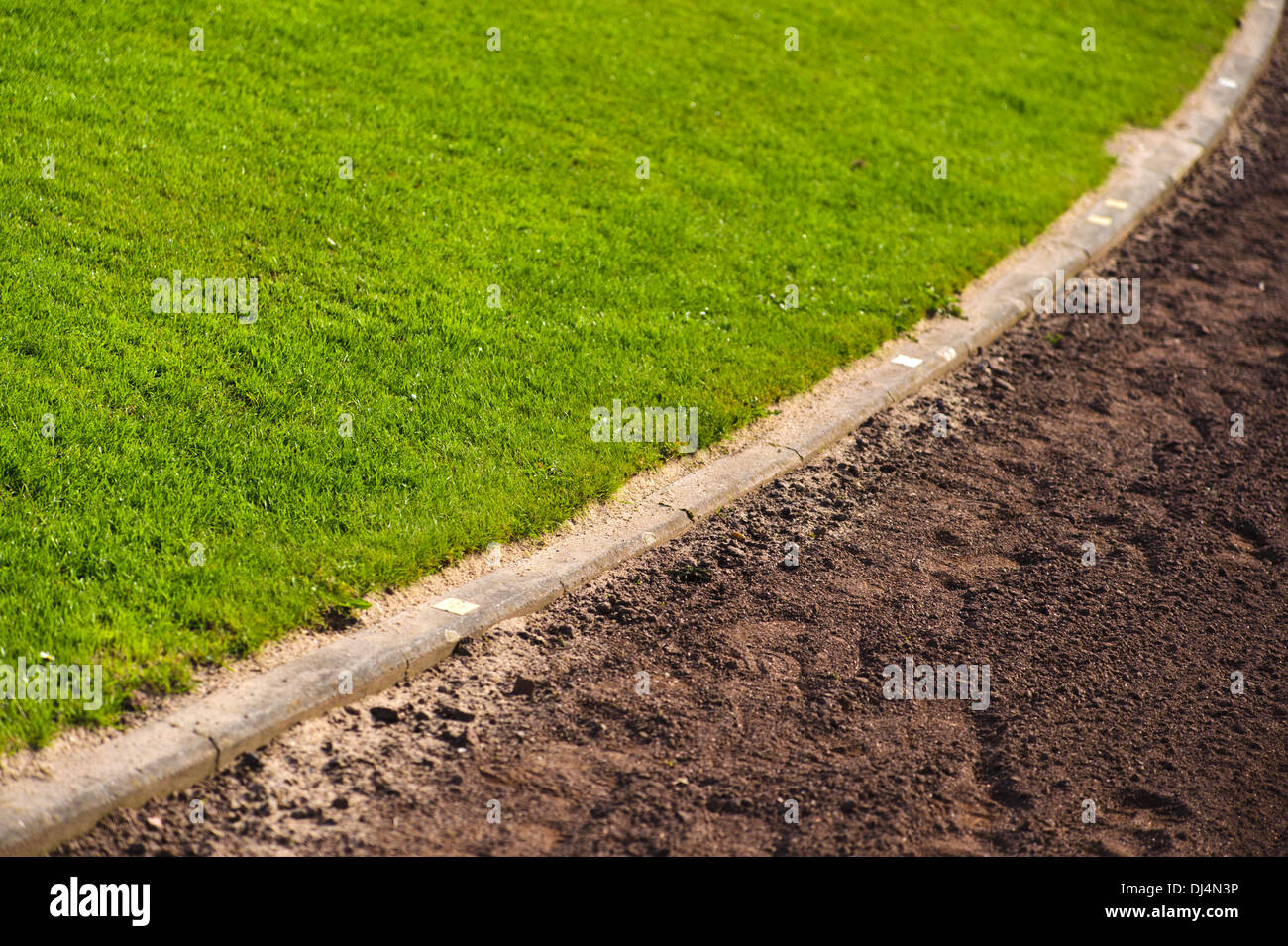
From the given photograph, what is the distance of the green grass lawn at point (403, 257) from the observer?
16.7 feet

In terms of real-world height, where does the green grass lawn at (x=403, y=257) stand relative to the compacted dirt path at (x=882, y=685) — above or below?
above

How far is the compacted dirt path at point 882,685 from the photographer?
4.25 meters

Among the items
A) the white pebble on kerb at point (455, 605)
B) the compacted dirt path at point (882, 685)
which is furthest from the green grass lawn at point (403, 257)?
the compacted dirt path at point (882, 685)

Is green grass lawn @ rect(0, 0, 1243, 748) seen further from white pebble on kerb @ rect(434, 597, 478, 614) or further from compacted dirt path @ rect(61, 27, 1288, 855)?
compacted dirt path @ rect(61, 27, 1288, 855)

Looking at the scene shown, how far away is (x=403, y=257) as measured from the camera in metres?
7.26

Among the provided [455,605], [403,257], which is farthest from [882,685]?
[403,257]

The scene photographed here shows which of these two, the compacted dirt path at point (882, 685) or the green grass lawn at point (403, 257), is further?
the green grass lawn at point (403, 257)

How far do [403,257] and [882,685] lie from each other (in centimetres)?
419

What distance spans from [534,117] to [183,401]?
448 centimetres

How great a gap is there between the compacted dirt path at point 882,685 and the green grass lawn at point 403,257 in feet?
2.21

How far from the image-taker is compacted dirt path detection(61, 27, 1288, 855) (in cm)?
425

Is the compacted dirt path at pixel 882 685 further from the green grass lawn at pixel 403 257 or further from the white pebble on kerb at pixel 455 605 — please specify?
the green grass lawn at pixel 403 257

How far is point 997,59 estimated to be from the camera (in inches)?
482

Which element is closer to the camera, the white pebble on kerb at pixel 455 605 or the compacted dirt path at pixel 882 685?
the compacted dirt path at pixel 882 685
